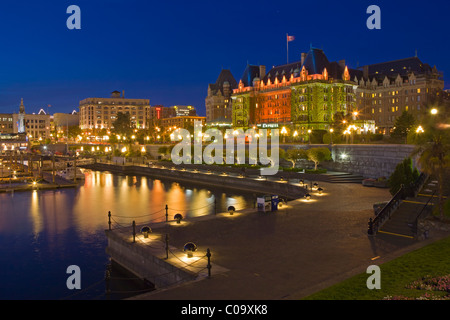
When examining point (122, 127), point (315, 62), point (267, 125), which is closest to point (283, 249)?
point (315, 62)

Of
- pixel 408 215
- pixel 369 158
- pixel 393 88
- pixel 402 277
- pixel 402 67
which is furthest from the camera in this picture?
pixel 402 67

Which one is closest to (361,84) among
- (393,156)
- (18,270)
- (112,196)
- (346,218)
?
(393,156)

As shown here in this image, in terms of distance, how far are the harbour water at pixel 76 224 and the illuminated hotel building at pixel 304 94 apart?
155 feet

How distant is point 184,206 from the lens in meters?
42.7

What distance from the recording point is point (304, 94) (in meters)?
97.6

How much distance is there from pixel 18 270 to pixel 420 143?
24394mm

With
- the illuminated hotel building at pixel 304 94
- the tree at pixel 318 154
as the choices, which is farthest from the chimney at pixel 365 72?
the tree at pixel 318 154

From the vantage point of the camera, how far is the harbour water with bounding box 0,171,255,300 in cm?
1927

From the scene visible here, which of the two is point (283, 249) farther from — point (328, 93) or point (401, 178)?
point (328, 93)

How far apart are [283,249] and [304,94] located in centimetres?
8475

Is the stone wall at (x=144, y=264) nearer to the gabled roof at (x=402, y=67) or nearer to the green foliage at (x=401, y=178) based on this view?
the green foliage at (x=401, y=178)

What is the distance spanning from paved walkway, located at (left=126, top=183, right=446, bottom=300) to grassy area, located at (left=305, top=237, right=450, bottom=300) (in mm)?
520

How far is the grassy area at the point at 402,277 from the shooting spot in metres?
11.2
